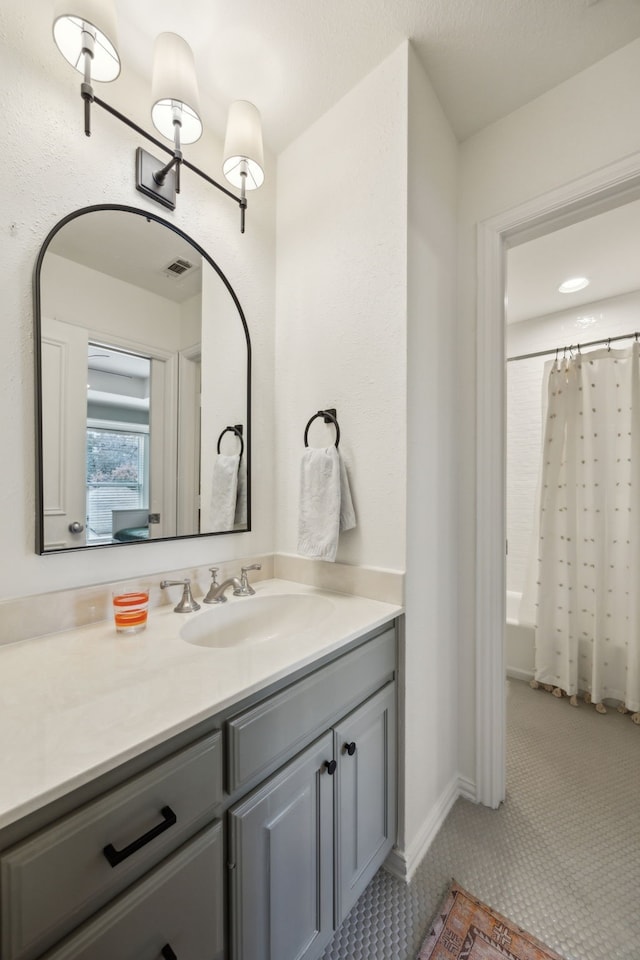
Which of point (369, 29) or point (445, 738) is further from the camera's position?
point (445, 738)

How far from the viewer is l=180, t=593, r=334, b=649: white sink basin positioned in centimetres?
119

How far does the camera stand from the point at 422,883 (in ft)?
3.96

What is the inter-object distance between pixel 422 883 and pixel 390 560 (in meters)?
0.98

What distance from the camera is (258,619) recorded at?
4.35 feet

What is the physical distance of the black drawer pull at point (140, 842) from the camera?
0.56 metres

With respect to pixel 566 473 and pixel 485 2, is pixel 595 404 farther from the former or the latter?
pixel 485 2

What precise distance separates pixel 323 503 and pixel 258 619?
1.46ft

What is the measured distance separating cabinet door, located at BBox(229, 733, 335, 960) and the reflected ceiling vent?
1418 mm

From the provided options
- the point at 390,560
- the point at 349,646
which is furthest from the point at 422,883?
the point at 390,560

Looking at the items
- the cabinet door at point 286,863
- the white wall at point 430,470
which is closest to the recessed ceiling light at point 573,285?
the white wall at point 430,470

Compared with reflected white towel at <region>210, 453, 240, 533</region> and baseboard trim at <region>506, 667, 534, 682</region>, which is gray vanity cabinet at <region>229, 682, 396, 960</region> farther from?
baseboard trim at <region>506, 667, 534, 682</region>

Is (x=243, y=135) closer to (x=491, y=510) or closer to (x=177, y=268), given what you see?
(x=177, y=268)

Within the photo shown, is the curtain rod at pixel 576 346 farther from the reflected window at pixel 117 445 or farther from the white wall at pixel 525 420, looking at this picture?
the reflected window at pixel 117 445

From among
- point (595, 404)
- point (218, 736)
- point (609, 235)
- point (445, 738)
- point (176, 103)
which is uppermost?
point (609, 235)
